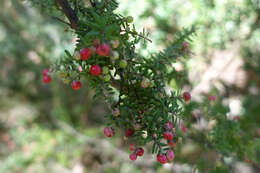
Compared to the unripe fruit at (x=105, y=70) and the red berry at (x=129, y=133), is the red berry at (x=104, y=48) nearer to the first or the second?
the unripe fruit at (x=105, y=70)

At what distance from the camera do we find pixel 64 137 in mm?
2586

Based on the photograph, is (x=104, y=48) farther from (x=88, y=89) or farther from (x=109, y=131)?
(x=88, y=89)

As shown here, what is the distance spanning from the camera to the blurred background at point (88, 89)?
204 cm

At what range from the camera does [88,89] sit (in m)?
2.72

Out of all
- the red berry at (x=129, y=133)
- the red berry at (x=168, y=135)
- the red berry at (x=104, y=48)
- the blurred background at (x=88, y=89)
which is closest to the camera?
the red berry at (x=104, y=48)

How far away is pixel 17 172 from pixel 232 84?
9.51 ft

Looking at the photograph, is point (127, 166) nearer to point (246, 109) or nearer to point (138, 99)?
point (246, 109)

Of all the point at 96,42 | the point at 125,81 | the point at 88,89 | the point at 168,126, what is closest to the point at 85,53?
the point at 96,42

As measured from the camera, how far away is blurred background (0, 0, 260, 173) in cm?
204

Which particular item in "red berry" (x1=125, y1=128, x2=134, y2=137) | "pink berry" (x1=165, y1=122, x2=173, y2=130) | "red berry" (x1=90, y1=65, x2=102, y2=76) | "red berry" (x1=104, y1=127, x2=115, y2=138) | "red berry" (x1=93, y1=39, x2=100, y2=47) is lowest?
"red berry" (x1=104, y1=127, x2=115, y2=138)

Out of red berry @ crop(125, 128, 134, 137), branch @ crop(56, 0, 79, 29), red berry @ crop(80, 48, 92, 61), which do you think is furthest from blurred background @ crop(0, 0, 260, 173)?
red berry @ crop(80, 48, 92, 61)

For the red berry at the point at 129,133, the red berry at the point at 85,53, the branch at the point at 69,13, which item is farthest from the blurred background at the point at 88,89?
the red berry at the point at 85,53

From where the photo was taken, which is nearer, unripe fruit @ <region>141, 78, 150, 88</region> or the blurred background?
unripe fruit @ <region>141, 78, 150, 88</region>

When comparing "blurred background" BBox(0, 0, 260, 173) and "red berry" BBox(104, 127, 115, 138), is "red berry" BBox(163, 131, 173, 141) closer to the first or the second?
"red berry" BBox(104, 127, 115, 138)
